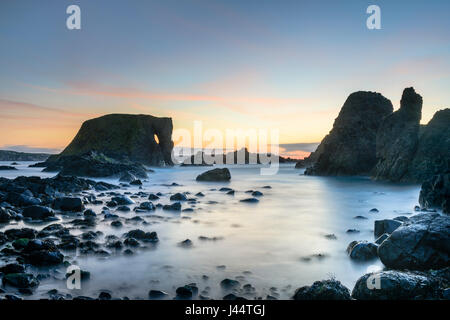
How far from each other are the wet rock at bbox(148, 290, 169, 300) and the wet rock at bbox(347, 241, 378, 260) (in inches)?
164

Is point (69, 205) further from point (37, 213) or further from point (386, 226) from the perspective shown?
point (386, 226)

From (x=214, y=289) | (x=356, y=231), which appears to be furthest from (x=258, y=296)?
(x=356, y=231)

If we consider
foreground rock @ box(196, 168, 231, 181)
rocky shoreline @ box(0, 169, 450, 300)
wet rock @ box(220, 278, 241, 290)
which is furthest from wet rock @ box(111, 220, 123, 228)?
foreground rock @ box(196, 168, 231, 181)

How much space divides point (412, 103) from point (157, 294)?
35.0 metres

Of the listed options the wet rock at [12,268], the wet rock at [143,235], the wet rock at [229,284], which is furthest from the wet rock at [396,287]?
the wet rock at [12,268]

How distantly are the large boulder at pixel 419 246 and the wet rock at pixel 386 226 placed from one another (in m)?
1.93

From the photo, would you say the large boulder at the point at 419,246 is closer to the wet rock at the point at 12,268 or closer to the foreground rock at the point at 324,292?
the foreground rock at the point at 324,292

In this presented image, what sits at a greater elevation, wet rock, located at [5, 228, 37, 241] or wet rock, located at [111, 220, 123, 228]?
wet rock, located at [5, 228, 37, 241]

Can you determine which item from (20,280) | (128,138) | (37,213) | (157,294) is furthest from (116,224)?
(128,138)

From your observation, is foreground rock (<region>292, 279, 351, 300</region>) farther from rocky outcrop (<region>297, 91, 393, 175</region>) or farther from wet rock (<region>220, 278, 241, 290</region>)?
rocky outcrop (<region>297, 91, 393, 175</region>)

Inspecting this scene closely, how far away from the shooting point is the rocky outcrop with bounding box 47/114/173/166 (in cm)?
6875

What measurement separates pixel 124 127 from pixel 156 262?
72039 millimetres

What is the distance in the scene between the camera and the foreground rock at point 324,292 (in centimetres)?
461

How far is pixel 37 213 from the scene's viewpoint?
33.1 ft
